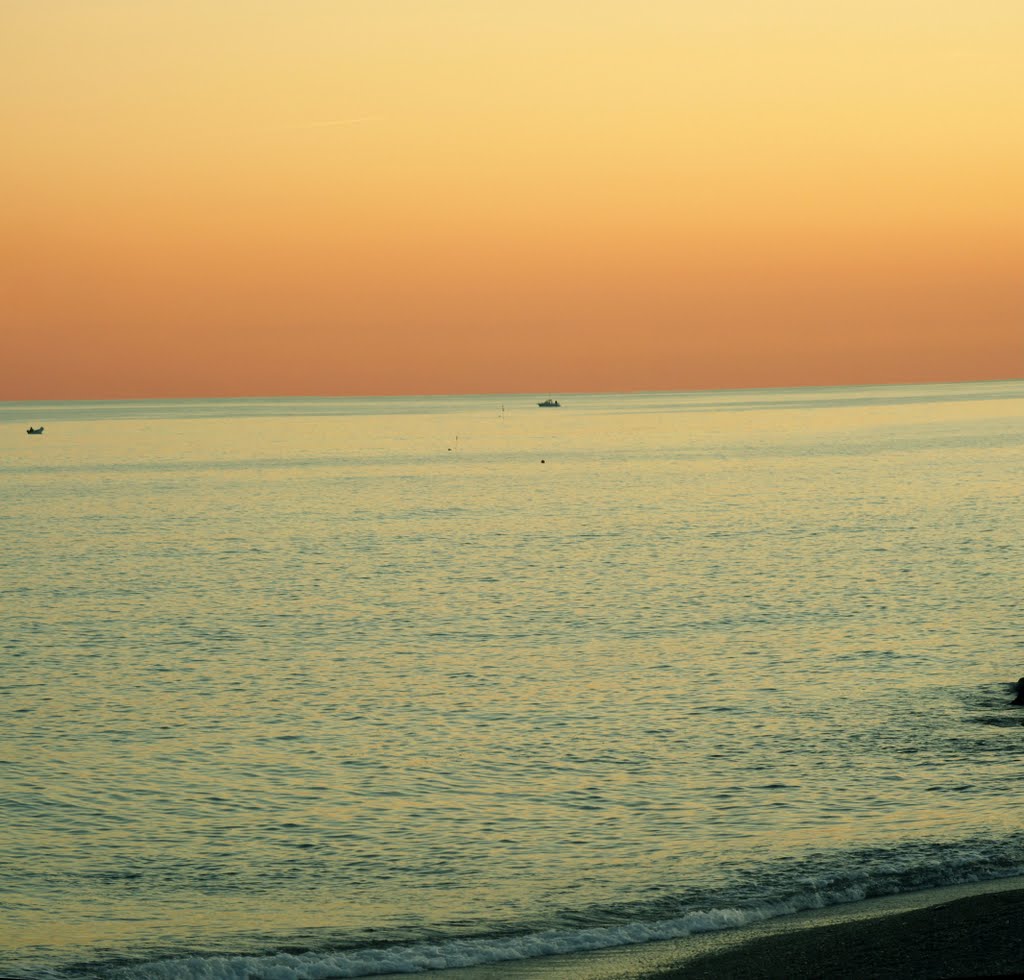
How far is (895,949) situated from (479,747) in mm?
13952

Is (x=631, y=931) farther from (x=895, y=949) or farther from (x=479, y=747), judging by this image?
(x=479, y=747)

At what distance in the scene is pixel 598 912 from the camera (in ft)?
62.7

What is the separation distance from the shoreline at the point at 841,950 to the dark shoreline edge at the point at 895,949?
0.04ft

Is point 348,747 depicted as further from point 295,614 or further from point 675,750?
point 295,614

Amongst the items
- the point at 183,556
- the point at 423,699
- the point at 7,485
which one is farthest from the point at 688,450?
the point at 423,699

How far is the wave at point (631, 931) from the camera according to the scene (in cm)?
1689

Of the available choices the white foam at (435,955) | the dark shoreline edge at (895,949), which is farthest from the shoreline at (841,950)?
the white foam at (435,955)

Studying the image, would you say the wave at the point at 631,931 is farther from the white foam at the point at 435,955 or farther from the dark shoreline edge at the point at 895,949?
the dark shoreline edge at the point at 895,949

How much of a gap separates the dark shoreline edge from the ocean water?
1580 mm

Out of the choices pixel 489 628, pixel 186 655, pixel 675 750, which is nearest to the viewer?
pixel 675 750

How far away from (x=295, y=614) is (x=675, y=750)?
83.5 feet

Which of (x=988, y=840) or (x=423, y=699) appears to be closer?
(x=988, y=840)

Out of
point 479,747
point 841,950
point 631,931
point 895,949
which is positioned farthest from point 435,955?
point 479,747

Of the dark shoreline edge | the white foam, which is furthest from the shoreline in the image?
the white foam
